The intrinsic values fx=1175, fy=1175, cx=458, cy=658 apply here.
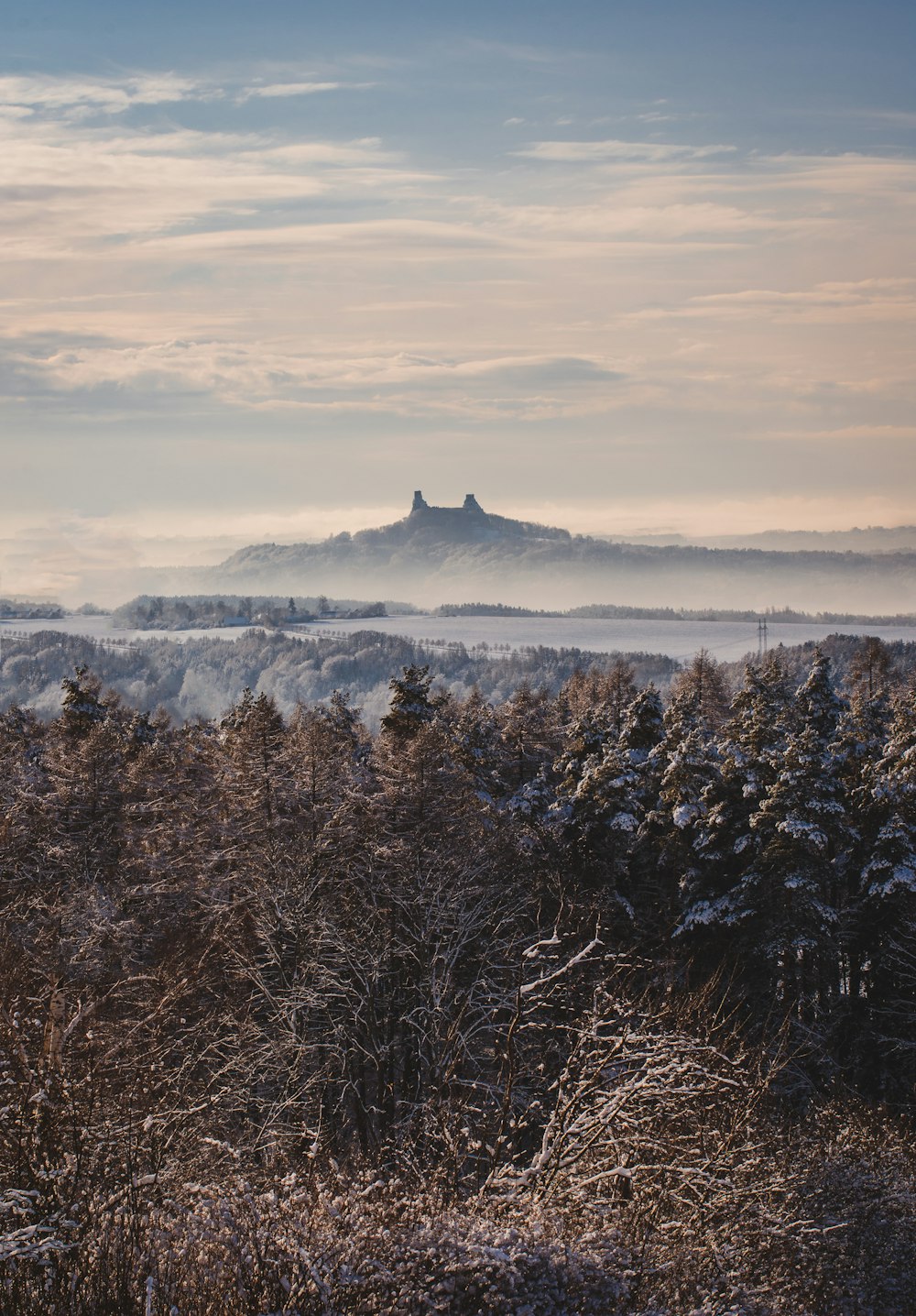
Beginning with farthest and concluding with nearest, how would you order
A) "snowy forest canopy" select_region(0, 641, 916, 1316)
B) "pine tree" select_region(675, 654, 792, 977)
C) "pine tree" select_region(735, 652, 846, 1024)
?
"pine tree" select_region(675, 654, 792, 977) → "pine tree" select_region(735, 652, 846, 1024) → "snowy forest canopy" select_region(0, 641, 916, 1316)

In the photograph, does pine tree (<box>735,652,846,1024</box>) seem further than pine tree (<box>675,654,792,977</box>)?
No

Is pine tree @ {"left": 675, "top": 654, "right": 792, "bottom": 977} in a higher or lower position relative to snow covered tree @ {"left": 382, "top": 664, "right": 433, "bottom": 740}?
lower

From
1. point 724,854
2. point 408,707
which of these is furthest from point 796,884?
point 408,707

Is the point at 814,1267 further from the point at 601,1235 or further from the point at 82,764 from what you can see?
the point at 82,764

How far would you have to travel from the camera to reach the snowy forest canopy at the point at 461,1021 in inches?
448

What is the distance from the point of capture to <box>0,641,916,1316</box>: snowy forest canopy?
37.3 feet

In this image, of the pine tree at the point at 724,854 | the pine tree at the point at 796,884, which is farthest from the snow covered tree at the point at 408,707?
the pine tree at the point at 796,884

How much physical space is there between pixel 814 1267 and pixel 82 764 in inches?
1035

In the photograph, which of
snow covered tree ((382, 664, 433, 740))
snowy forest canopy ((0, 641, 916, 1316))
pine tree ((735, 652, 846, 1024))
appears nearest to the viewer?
snowy forest canopy ((0, 641, 916, 1316))

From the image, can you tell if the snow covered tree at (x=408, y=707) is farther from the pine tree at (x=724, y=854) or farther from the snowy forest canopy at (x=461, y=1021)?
the pine tree at (x=724, y=854)

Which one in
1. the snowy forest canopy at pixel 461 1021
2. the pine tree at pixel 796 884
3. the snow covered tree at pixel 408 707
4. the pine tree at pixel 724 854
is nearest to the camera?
the snowy forest canopy at pixel 461 1021

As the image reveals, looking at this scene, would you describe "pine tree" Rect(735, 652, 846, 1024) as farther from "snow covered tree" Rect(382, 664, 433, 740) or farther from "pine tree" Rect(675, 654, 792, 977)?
"snow covered tree" Rect(382, 664, 433, 740)

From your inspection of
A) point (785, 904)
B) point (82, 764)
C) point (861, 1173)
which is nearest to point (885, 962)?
point (785, 904)

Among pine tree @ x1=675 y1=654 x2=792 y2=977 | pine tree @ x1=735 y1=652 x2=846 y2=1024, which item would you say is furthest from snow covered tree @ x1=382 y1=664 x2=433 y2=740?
pine tree @ x1=735 y1=652 x2=846 y2=1024
